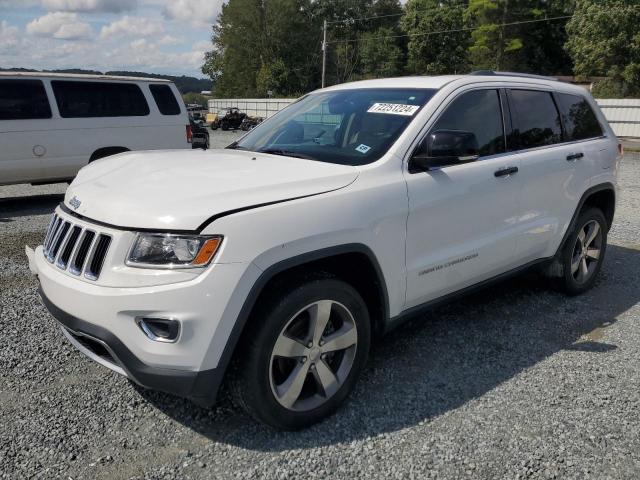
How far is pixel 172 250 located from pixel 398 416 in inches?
59.8

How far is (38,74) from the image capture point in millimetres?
8219

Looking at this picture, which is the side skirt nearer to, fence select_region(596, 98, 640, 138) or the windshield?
the windshield

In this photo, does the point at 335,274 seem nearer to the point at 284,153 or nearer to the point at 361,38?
the point at 284,153

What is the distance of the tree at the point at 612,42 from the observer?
1362 inches

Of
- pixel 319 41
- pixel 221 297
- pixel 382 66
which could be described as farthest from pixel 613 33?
pixel 221 297

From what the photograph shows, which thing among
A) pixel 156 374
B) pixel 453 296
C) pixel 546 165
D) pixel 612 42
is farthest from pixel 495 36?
pixel 156 374

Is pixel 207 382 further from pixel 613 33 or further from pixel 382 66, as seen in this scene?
pixel 382 66

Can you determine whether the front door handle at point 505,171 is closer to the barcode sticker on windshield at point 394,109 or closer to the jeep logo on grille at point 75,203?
the barcode sticker on windshield at point 394,109

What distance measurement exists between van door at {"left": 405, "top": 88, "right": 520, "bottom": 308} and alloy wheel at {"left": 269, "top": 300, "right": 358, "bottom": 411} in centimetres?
50

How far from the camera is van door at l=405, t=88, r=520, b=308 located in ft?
10.2

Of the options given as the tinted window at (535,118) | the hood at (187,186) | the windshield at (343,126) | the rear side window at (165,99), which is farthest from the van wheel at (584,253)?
the rear side window at (165,99)

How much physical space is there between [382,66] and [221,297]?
59.8 metres

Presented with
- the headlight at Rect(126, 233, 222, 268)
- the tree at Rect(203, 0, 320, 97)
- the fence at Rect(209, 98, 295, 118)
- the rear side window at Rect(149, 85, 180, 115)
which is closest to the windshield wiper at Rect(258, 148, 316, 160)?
the headlight at Rect(126, 233, 222, 268)

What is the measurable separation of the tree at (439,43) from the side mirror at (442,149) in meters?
53.6
